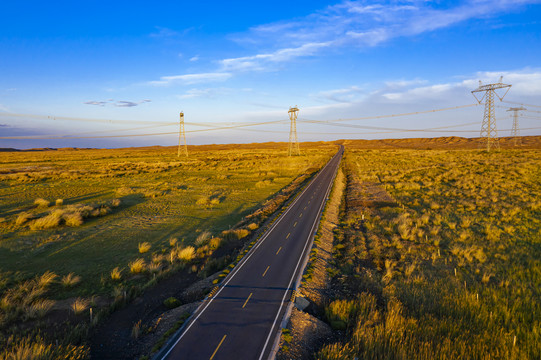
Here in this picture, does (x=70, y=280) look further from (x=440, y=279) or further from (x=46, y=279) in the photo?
(x=440, y=279)

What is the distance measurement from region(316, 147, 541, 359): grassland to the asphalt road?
289 centimetres

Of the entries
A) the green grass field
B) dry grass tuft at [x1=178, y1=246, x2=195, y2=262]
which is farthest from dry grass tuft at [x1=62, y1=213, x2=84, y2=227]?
dry grass tuft at [x1=178, y1=246, x2=195, y2=262]

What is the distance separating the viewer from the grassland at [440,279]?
1124 cm

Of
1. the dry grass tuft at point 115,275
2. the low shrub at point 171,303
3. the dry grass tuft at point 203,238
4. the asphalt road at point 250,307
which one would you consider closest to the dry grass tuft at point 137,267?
the dry grass tuft at point 115,275

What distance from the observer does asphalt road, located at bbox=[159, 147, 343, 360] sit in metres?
11.6

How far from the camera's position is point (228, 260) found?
21859 mm

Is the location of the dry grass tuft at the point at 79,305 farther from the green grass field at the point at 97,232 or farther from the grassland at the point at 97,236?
the green grass field at the point at 97,232

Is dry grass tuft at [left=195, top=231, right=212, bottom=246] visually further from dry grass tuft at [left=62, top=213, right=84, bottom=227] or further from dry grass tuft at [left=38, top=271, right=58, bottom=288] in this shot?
dry grass tuft at [left=62, top=213, right=84, bottom=227]

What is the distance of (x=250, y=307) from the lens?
581 inches

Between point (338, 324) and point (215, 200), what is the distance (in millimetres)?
30894

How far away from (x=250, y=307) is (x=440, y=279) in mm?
12917

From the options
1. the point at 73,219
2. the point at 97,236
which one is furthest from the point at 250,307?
the point at 73,219

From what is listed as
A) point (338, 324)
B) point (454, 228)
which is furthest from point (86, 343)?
point (454, 228)

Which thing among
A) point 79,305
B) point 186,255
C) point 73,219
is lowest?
point 79,305
